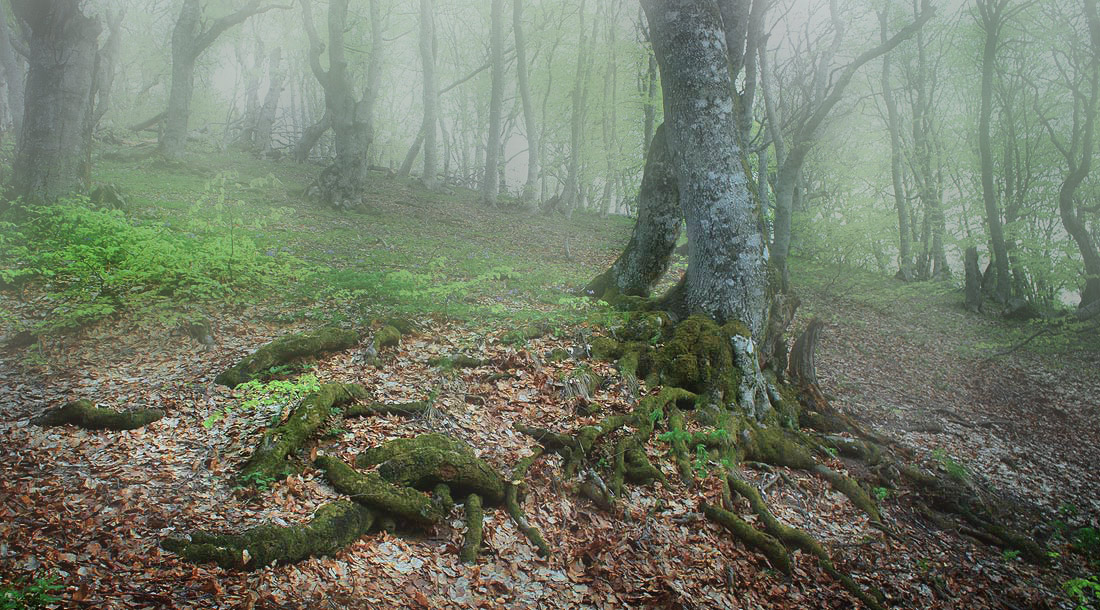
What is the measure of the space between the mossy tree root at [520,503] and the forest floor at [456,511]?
0.07 m

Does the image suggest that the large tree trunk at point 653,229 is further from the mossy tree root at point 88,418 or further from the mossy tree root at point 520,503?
the mossy tree root at point 88,418

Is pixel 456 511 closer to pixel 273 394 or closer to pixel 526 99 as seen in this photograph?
pixel 273 394

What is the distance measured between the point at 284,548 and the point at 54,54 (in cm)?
893

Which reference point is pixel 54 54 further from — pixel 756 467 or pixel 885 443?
pixel 885 443

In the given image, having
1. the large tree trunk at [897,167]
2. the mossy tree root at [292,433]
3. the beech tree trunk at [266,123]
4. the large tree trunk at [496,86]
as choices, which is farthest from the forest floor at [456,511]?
the beech tree trunk at [266,123]

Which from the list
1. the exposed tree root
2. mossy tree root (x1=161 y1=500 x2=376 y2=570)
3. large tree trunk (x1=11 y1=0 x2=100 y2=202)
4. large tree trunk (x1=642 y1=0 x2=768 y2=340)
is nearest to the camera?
mossy tree root (x1=161 y1=500 x2=376 y2=570)

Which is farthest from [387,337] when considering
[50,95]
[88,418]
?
[50,95]

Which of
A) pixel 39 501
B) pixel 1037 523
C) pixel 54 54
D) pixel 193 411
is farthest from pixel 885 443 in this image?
pixel 54 54

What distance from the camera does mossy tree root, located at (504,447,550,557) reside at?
3912mm

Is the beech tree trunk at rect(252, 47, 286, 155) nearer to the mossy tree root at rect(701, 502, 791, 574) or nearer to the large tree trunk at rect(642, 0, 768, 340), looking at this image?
the large tree trunk at rect(642, 0, 768, 340)

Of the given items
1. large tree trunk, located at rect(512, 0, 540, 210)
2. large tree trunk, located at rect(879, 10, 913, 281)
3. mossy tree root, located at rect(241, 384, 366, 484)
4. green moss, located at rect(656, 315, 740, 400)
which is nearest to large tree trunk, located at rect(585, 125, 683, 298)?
green moss, located at rect(656, 315, 740, 400)

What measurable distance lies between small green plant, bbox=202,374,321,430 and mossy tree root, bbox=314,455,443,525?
2.86 ft

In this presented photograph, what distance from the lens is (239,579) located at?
9.53ft

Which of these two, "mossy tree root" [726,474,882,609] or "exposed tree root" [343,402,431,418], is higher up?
"exposed tree root" [343,402,431,418]
